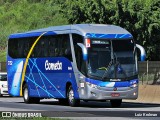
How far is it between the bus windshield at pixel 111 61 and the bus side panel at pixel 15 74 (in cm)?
647

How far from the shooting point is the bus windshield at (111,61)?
1054 inches

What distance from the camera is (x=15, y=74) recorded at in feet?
109

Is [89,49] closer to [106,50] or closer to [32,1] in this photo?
[106,50]

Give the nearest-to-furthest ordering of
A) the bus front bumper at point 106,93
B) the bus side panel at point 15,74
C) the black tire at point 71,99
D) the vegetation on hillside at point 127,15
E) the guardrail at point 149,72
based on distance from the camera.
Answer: the bus front bumper at point 106,93
the black tire at point 71,99
the bus side panel at point 15,74
the guardrail at point 149,72
the vegetation on hillside at point 127,15

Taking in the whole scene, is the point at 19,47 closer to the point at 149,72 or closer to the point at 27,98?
the point at 27,98

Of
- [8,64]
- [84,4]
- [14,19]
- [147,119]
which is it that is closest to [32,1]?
[14,19]

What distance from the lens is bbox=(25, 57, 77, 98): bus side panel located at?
2847 cm

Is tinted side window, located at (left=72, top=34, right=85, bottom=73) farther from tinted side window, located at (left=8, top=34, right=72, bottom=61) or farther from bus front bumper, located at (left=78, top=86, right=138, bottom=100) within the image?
bus front bumper, located at (left=78, top=86, right=138, bottom=100)

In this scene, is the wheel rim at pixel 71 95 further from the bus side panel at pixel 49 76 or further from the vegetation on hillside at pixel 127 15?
the vegetation on hillside at pixel 127 15

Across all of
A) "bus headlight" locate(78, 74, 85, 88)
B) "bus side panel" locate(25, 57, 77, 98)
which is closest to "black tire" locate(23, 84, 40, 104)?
"bus side panel" locate(25, 57, 77, 98)

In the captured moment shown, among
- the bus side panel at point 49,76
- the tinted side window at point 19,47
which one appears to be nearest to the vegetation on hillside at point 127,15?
the tinted side window at point 19,47

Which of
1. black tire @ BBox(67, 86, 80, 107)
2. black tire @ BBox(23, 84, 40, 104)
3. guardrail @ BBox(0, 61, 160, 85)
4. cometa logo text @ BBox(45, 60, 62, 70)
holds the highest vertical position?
cometa logo text @ BBox(45, 60, 62, 70)

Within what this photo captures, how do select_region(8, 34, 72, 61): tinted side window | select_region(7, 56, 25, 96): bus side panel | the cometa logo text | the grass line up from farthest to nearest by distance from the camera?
1. the grass
2. select_region(7, 56, 25, 96): bus side panel
3. the cometa logo text
4. select_region(8, 34, 72, 61): tinted side window

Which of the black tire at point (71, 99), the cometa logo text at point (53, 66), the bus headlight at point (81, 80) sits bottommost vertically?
the black tire at point (71, 99)
